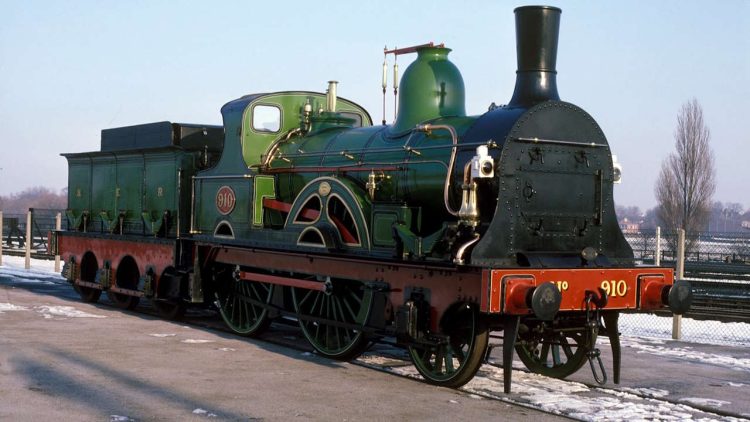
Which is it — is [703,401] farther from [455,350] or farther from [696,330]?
[696,330]

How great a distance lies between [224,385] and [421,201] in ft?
9.31

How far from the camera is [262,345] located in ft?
37.1

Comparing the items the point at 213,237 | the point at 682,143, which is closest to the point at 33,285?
the point at 213,237

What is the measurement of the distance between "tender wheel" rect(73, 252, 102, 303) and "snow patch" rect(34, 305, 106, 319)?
1325 millimetres

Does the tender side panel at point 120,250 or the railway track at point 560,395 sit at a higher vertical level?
the tender side panel at point 120,250

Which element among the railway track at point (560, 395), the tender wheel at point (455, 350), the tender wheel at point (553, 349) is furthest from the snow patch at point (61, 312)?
the tender wheel at point (553, 349)

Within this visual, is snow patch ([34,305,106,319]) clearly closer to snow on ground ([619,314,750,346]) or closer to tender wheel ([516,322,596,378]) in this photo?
tender wheel ([516,322,596,378])

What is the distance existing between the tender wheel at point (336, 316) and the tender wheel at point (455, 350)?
0.93m

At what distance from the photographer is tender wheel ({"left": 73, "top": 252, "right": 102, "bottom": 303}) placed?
16.4m

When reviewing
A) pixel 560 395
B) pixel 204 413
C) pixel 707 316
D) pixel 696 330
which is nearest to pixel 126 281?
pixel 204 413

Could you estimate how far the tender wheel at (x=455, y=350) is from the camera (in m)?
8.57

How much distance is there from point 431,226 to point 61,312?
732 centimetres

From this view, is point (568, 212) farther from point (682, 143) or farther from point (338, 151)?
point (682, 143)

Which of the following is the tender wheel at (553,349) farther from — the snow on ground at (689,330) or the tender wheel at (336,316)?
the snow on ground at (689,330)
